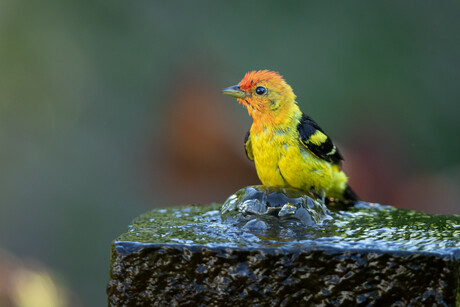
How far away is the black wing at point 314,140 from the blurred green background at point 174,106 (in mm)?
1972

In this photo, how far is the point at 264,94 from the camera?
2969 mm

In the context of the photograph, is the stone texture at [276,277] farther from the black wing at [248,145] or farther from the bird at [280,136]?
the black wing at [248,145]

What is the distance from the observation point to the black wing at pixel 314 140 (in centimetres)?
302

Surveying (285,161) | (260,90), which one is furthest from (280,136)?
(260,90)

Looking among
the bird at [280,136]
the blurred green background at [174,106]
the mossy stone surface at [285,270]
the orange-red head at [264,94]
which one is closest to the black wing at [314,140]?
the bird at [280,136]

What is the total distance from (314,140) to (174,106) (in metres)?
2.69

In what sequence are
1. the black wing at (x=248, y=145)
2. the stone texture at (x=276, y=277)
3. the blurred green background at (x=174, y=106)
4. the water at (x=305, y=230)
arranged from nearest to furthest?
the stone texture at (x=276, y=277) < the water at (x=305, y=230) < the black wing at (x=248, y=145) < the blurred green background at (x=174, y=106)

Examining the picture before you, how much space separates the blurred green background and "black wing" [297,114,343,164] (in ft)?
6.47

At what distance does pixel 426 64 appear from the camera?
529 cm

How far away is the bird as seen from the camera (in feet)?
9.73

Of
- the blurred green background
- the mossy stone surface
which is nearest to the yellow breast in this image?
the mossy stone surface

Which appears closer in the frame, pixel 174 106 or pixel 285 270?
pixel 285 270

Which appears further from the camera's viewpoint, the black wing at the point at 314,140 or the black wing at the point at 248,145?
the black wing at the point at 248,145

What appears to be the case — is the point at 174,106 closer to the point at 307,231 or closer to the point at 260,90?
the point at 260,90
